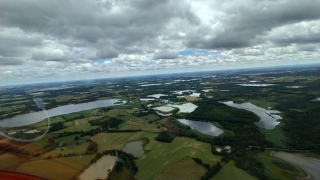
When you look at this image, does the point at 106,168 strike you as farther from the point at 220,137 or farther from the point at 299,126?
the point at 299,126

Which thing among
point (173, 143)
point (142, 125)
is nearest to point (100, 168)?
point (173, 143)

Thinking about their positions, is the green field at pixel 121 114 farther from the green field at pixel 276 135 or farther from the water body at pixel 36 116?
the green field at pixel 276 135

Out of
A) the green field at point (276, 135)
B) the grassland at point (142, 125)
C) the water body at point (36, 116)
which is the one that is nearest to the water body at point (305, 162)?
the green field at point (276, 135)

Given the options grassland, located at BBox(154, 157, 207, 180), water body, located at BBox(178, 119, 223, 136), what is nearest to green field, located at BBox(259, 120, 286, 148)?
water body, located at BBox(178, 119, 223, 136)

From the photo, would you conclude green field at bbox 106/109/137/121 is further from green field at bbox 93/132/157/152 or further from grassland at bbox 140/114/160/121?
Answer: green field at bbox 93/132/157/152

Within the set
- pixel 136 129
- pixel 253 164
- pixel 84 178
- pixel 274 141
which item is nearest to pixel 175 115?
pixel 136 129

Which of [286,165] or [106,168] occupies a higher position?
[106,168]
